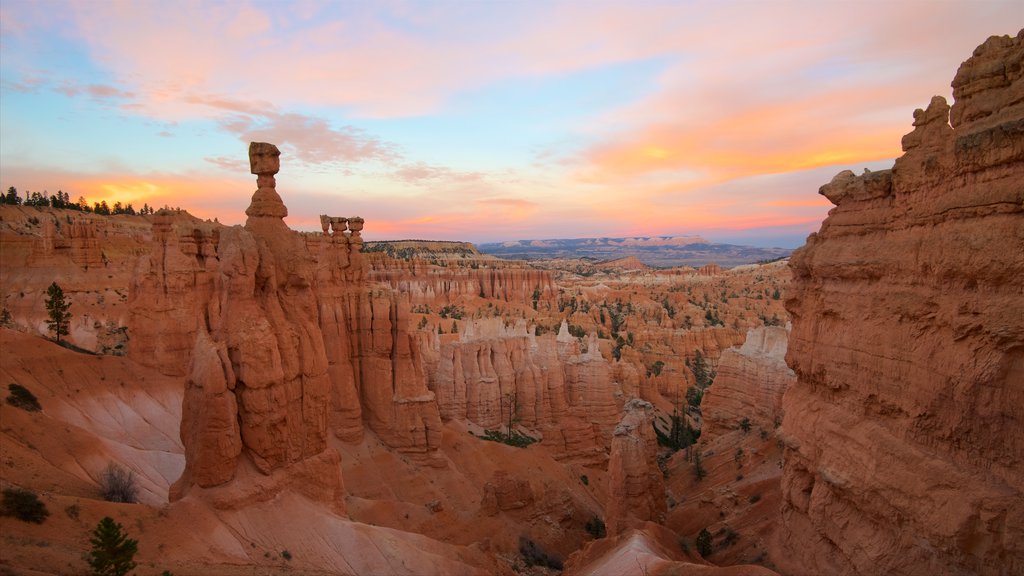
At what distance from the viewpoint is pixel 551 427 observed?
34.4 metres

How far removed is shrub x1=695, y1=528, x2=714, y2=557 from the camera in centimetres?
1786

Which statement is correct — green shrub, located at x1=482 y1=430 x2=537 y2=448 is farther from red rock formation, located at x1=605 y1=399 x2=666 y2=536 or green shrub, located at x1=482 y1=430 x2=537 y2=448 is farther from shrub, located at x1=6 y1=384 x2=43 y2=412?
shrub, located at x1=6 y1=384 x2=43 y2=412

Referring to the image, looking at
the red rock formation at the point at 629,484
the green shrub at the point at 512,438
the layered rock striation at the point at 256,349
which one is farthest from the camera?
the green shrub at the point at 512,438

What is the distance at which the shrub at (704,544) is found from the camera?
17.9 meters


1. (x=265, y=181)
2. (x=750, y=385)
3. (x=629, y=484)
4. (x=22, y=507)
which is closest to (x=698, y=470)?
(x=750, y=385)

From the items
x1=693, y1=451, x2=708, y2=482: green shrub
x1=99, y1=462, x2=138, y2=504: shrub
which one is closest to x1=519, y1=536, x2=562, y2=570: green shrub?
x1=693, y1=451, x2=708, y2=482: green shrub

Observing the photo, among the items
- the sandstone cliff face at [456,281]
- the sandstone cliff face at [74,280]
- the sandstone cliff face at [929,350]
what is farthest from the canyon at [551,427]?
the sandstone cliff face at [456,281]

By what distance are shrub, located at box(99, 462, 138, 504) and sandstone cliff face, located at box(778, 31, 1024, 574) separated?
17357 mm

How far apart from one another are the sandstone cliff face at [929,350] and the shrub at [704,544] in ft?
15.6

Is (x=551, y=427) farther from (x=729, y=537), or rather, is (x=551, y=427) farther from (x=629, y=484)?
(x=729, y=537)

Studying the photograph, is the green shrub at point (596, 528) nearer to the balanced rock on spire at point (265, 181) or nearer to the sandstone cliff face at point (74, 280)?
the balanced rock on spire at point (265, 181)

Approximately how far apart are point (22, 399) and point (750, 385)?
3163cm

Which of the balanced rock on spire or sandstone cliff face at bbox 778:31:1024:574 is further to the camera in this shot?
the balanced rock on spire

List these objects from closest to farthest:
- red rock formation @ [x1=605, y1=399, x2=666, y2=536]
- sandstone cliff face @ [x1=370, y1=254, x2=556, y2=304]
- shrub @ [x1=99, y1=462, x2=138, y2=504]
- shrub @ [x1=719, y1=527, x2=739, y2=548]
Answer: shrub @ [x1=99, y1=462, x2=138, y2=504] → shrub @ [x1=719, y1=527, x2=739, y2=548] → red rock formation @ [x1=605, y1=399, x2=666, y2=536] → sandstone cliff face @ [x1=370, y1=254, x2=556, y2=304]
